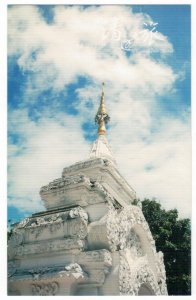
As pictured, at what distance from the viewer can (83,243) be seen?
35.6 feet

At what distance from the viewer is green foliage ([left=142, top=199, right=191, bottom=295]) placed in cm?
1834

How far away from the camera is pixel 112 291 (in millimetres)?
10305

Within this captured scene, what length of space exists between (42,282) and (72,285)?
0.88m

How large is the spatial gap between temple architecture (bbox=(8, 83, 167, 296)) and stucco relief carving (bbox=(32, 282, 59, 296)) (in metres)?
0.03

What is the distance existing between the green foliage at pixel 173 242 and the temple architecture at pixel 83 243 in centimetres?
522

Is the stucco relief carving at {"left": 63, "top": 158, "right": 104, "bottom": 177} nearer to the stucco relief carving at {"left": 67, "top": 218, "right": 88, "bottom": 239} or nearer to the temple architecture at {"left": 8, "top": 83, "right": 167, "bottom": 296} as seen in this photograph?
the temple architecture at {"left": 8, "top": 83, "right": 167, "bottom": 296}

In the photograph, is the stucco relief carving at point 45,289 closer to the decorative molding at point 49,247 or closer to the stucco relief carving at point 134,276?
the decorative molding at point 49,247

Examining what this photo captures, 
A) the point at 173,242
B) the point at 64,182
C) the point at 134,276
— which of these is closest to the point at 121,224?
the point at 134,276

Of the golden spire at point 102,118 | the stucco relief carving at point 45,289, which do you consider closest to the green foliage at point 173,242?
the golden spire at point 102,118

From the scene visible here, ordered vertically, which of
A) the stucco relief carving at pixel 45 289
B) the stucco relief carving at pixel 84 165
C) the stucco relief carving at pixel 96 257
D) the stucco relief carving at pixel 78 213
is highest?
the stucco relief carving at pixel 84 165

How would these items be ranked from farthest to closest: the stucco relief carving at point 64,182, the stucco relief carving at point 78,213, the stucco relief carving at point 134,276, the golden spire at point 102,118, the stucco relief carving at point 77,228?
1. the golden spire at point 102,118
2. the stucco relief carving at point 64,182
3. the stucco relief carving at point 78,213
4. the stucco relief carving at point 77,228
5. the stucco relief carving at point 134,276

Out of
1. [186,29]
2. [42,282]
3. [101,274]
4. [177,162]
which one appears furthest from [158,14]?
[42,282]

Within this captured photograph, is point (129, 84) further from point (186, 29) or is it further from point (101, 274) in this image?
point (101, 274)

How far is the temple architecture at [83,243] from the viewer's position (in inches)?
410
